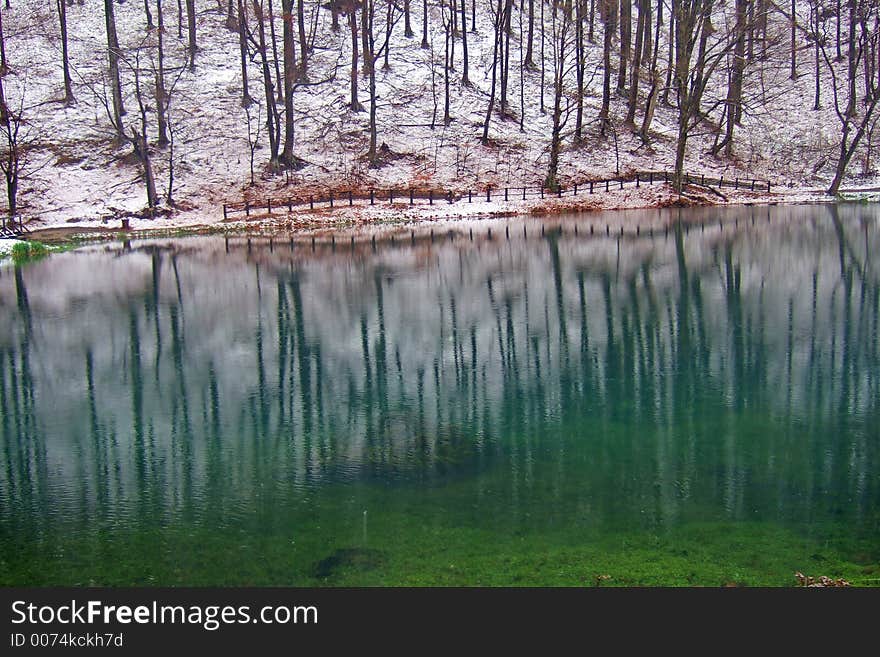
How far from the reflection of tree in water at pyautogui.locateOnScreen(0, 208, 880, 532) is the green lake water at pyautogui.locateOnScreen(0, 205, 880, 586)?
2.5 inches

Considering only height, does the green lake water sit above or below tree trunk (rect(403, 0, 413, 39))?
below

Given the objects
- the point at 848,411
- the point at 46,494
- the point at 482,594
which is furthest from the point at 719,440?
the point at 46,494

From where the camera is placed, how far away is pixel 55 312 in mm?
23031

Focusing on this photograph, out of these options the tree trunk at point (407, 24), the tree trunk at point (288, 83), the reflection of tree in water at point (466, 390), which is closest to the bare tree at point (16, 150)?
the tree trunk at point (288, 83)

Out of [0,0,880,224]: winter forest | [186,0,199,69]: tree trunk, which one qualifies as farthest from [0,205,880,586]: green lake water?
[186,0,199,69]: tree trunk

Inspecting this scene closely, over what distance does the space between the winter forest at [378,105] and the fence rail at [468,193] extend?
1.32 m

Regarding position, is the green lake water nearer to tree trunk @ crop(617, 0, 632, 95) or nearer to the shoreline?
the shoreline

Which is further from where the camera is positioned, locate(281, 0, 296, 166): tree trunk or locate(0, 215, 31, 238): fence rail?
locate(281, 0, 296, 166): tree trunk

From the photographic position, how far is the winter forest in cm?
5109

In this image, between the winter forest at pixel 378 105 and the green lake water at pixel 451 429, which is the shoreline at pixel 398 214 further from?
the green lake water at pixel 451 429

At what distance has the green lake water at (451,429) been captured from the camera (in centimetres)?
859

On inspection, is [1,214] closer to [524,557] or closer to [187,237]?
[187,237]

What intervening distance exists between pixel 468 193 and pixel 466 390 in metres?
37.7

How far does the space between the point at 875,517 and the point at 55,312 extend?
2069cm
